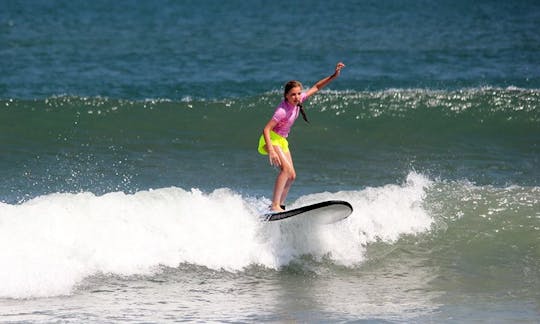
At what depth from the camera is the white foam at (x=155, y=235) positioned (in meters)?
10.1

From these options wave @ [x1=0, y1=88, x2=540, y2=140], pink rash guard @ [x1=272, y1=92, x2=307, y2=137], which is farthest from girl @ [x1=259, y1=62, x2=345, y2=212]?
wave @ [x1=0, y1=88, x2=540, y2=140]

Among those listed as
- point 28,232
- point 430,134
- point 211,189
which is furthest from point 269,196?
point 430,134

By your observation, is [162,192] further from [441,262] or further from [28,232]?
[441,262]

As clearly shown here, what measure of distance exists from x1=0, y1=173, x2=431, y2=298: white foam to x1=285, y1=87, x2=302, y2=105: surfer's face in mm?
1207

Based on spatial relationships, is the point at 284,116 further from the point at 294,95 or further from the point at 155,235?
the point at 155,235

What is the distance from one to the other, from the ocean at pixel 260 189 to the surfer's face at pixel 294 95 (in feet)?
3.81

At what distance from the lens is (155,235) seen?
1083 centimetres

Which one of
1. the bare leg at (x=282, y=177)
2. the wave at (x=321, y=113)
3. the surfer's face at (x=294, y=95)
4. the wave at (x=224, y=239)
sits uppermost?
the wave at (x=321, y=113)

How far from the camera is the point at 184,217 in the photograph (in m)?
11.2

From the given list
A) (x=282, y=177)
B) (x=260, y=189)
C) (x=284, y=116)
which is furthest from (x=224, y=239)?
(x=260, y=189)

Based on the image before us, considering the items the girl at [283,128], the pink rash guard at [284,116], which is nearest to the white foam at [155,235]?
the girl at [283,128]

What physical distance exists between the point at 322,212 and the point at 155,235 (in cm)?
165

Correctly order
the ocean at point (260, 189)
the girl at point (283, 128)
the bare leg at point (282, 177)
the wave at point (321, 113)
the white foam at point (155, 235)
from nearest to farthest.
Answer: the ocean at point (260, 189)
the white foam at point (155, 235)
the girl at point (283, 128)
the bare leg at point (282, 177)
the wave at point (321, 113)

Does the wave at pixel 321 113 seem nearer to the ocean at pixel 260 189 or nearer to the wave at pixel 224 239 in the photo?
the ocean at pixel 260 189
